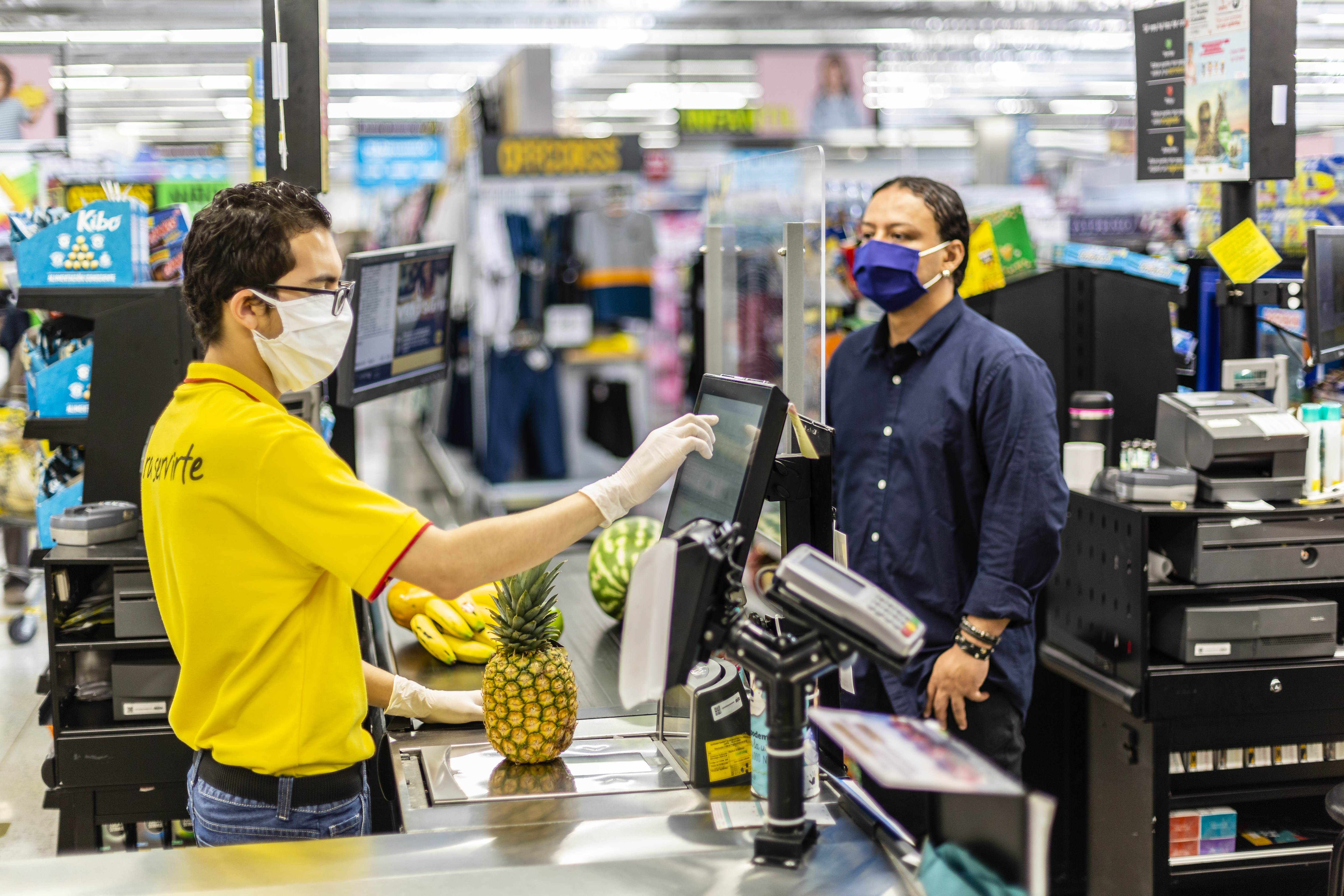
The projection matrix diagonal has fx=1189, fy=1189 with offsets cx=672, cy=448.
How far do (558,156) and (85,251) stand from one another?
4.96 meters

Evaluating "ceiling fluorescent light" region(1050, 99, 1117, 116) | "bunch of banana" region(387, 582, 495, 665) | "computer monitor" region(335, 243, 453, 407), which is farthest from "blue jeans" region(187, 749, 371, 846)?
"ceiling fluorescent light" region(1050, 99, 1117, 116)

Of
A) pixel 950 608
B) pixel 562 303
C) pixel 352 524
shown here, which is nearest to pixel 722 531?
pixel 352 524

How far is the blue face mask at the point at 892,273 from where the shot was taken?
270cm

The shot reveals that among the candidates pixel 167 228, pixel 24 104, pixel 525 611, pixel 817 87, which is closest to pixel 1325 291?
pixel 525 611

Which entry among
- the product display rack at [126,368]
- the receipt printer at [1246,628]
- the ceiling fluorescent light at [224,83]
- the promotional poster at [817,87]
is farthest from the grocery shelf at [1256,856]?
the ceiling fluorescent light at [224,83]

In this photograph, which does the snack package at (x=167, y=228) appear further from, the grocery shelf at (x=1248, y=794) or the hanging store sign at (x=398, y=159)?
the hanging store sign at (x=398, y=159)

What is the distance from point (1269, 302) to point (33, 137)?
29.2ft

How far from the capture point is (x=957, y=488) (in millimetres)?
2621

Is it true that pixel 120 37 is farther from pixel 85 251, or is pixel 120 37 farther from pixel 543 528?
pixel 543 528

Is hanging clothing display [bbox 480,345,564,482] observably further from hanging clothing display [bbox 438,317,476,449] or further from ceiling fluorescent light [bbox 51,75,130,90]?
ceiling fluorescent light [bbox 51,75,130,90]

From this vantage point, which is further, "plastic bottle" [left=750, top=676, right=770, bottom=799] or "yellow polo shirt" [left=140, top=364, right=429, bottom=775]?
"plastic bottle" [left=750, top=676, right=770, bottom=799]

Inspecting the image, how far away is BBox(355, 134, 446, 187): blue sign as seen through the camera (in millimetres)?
13367

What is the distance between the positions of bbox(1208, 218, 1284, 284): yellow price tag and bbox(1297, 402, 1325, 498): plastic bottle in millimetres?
383

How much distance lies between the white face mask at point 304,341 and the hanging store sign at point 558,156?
6091 millimetres
